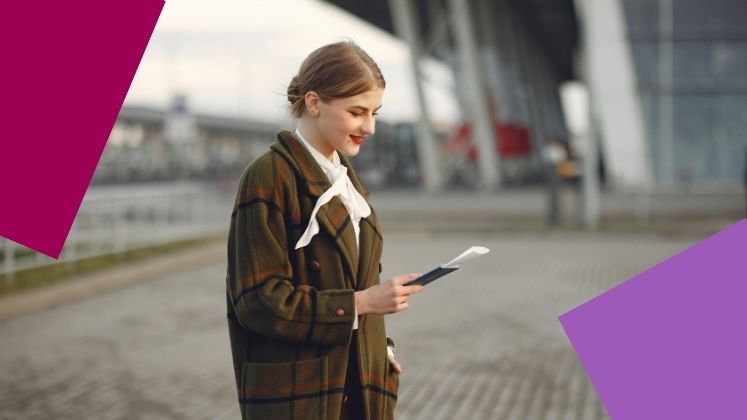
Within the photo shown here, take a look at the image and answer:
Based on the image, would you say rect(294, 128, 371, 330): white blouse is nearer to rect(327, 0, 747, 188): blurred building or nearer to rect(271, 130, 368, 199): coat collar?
rect(271, 130, 368, 199): coat collar

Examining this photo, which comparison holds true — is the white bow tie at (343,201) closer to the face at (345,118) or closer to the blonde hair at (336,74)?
the face at (345,118)

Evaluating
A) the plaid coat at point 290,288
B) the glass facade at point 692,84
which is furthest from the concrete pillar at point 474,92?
the plaid coat at point 290,288

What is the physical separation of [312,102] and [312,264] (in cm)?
36

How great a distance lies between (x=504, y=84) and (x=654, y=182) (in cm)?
1100

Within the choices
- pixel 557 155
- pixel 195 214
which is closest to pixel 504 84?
pixel 557 155

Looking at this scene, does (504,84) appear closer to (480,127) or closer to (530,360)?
(480,127)

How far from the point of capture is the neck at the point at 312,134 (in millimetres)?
2264

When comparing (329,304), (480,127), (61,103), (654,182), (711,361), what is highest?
(61,103)

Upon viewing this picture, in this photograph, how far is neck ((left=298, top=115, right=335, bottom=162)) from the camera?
89.1 inches

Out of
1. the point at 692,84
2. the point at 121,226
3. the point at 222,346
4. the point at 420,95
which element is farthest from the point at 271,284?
the point at 420,95

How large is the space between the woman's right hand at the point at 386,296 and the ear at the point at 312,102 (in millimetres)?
416

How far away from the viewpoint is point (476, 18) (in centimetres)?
3734

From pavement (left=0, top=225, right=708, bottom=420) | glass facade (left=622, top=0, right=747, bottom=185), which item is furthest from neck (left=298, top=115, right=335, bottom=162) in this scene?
glass facade (left=622, top=0, right=747, bottom=185)

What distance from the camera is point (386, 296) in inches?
83.8
